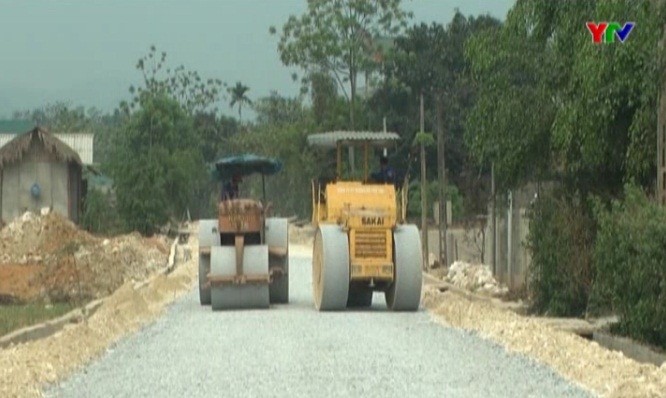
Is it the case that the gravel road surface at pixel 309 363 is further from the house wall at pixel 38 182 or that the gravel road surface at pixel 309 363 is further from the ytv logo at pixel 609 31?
the house wall at pixel 38 182

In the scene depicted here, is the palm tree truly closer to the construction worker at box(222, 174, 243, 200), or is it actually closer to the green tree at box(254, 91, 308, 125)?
the green tree at box(254, 91, 308, 125)

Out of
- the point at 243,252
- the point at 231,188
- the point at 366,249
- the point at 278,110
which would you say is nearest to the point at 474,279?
the point at 231,188

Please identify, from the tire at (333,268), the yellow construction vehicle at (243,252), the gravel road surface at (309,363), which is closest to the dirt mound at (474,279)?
the yellow construction vehicle at (243,252)

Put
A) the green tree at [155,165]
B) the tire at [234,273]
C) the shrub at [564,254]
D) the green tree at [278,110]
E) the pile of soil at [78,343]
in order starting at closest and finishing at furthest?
the pile of soil at [78,343] → the shrub at [564,254] → the tire at [234,273] → the green tree at [155,165] → the green tree at [278,110]

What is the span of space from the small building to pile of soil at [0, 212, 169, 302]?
906cm

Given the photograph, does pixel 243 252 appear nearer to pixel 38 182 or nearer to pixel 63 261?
pixel 63 261

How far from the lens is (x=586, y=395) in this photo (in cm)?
1484

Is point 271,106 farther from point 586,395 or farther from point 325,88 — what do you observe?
point 586,395

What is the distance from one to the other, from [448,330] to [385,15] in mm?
63107

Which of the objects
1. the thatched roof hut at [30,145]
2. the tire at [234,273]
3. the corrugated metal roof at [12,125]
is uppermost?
the corrugated metal roof at [12,125]

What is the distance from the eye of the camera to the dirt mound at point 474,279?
33.6 metres

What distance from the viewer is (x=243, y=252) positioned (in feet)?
92.2

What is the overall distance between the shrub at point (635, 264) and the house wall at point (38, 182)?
48375 mm

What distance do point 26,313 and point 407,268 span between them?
23.0 ft
